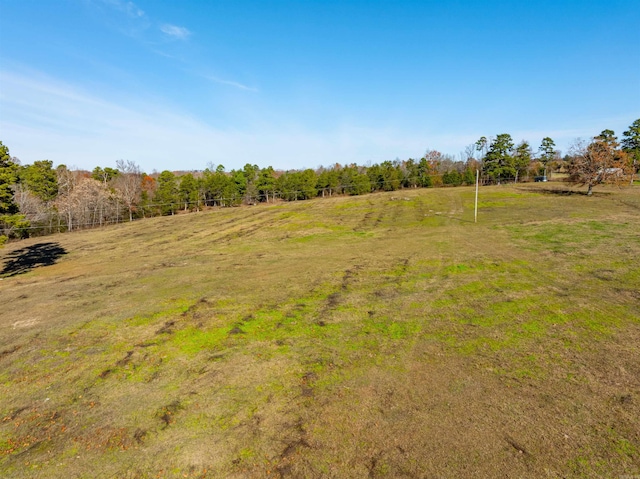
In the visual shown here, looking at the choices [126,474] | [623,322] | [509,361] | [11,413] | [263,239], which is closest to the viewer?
[126,474]

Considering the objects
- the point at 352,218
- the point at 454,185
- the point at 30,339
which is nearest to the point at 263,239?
the point at 352,218

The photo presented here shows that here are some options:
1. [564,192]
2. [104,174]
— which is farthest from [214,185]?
[564,192]

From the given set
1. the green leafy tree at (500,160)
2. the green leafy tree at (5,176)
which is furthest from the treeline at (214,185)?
the green leafy tree at (5,176)

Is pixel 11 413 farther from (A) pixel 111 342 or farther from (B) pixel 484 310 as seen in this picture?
(B) pixel 484 310

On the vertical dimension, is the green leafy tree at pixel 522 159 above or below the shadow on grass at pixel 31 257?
above

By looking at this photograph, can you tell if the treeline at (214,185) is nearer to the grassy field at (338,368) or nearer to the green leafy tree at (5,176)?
the green leafy tree at (5,176)

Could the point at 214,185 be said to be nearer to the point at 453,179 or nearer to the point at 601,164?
the point at 453,179

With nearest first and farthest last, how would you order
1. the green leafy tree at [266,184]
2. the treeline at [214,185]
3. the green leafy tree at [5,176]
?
the green leafy tree at [5,176] < the treeline at [214,185] < the green leafy tree at [266,184]

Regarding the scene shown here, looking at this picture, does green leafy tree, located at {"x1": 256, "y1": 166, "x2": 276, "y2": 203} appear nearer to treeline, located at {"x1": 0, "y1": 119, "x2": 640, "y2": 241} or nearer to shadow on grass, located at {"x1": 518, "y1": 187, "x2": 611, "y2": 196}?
treeline, located at {"x1": 0, "y1": 119, "x2": 640, "y2": 241}
